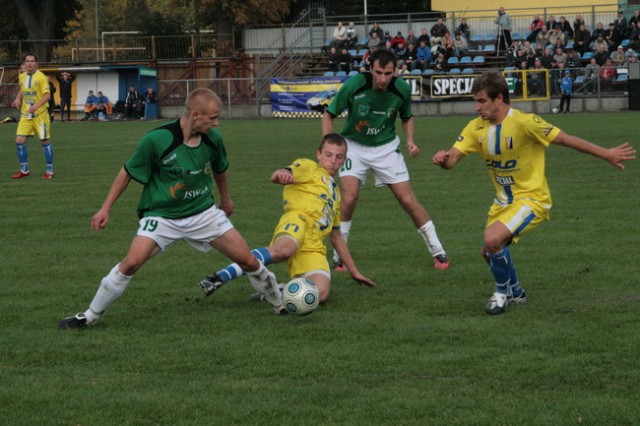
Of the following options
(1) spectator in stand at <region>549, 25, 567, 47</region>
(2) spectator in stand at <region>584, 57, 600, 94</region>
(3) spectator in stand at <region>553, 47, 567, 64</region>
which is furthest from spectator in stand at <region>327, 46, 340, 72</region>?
(2) spectator in stand at <region>584, 57, 600, 94</region>

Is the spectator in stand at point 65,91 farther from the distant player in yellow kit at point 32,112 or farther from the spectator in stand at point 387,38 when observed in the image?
the distant player in yellow kit at point 32,112

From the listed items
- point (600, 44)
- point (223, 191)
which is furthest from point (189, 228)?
point (600, 44)

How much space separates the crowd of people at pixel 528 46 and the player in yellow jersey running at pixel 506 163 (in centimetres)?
2680

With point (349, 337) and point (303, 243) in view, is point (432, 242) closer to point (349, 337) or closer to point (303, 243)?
point (303, 243)

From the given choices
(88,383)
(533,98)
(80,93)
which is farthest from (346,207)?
(80,93)

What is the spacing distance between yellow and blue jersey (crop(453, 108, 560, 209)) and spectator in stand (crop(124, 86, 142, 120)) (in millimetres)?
36658

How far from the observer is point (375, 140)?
9.64 metres

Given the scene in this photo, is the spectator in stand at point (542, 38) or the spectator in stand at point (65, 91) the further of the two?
the spectator in stand at point (65, 91)

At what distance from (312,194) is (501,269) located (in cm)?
162

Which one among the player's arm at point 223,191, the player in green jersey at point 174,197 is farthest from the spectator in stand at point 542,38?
the player in green jersey at point 174,197

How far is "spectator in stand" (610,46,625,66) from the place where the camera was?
35.3 m

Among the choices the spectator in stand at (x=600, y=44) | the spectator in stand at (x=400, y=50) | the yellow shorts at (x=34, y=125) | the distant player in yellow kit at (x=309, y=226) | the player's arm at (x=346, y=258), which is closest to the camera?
the distant player in yellow kit at (x=309, y=226)

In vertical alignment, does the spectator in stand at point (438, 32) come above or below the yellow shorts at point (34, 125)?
above

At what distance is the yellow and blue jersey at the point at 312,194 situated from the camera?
8.09 metres
